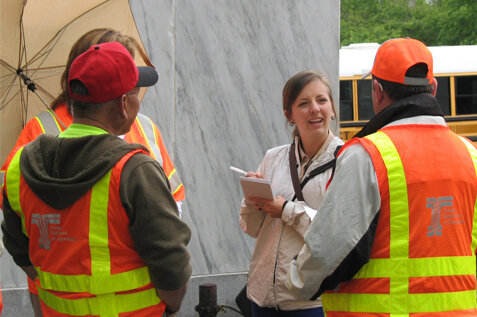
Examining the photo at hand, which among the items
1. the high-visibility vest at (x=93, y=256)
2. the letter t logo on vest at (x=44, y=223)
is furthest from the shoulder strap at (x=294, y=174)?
the letter t logo on vest at (x=44, y=223)

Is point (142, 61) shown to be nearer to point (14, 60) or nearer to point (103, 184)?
point (14, 60)

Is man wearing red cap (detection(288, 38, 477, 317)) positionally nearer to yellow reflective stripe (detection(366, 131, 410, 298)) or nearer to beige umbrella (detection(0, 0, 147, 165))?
yellow reflective stripe (detection(366, 131, 410, 298))

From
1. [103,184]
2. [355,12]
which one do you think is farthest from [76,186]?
[355,12]

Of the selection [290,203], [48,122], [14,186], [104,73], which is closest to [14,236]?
[14,186]

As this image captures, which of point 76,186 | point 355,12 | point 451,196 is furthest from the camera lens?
point 355,12

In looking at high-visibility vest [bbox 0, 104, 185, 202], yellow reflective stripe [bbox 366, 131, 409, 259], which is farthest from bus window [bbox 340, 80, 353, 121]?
yellow reflective stripe [bbox 366, 131, 409, 259]

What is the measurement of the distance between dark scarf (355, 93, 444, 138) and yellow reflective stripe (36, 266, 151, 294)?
1092 mm

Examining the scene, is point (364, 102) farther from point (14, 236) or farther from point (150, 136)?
point (14, 236)

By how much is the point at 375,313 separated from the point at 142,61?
161cm

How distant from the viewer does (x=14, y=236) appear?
2703 millimetres

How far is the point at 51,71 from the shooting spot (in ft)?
10.2

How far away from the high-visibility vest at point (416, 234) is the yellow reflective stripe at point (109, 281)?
79 centimetres

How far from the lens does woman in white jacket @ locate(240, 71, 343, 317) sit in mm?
3443

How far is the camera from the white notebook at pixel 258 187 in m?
3.39
